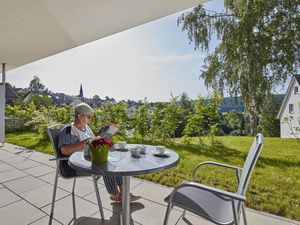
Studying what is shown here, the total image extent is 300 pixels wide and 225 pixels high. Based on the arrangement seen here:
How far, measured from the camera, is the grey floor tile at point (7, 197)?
2.29m

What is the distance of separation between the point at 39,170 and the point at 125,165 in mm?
2708

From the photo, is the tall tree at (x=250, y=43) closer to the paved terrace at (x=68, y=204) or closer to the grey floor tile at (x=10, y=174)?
the paved terrace at (x=68, y=204)

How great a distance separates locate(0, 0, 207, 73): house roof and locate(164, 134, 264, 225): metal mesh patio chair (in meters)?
1.98

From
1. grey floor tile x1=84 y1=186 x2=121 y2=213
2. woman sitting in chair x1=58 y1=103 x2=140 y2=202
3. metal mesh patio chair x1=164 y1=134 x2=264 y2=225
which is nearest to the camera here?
metal mesh patio chair x1=164 y1=134 x2=264 y2=225

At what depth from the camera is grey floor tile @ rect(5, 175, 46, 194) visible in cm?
265

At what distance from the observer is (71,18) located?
9.36ft

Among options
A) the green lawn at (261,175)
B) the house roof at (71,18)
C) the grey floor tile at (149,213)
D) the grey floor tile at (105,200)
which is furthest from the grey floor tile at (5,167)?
the grey floor tile at (149,213)

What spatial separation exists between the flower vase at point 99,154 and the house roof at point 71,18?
72.8 inches

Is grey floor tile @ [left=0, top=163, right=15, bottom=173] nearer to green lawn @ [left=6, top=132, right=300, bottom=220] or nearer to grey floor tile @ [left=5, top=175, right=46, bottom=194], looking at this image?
grey floor tile @ [left=5, top=175, right=46, bottom=194]

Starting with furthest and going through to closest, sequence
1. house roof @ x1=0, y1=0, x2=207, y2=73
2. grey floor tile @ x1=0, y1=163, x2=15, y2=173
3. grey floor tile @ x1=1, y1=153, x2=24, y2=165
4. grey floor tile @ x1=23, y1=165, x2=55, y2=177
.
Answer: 1. grey floor tile @ x1=1, y1=153, x2=24, y2=165
2. grey floor tile @ x1=0, y1=163, x2=15, y2=173
3. grey floor tile @ x1=23, y1=165, x2=55, y2=177
4. house roof @ x1=0, y1=0, x2=207, y2=73

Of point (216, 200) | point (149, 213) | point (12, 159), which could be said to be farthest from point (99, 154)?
point (12, 159)

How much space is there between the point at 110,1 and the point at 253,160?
2295mm

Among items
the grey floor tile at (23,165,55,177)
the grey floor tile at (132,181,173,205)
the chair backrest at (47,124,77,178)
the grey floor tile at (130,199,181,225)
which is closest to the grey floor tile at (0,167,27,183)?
the grey floor tile at (23,165,55,177)

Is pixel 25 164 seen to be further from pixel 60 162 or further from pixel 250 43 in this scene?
pixel 250 43
